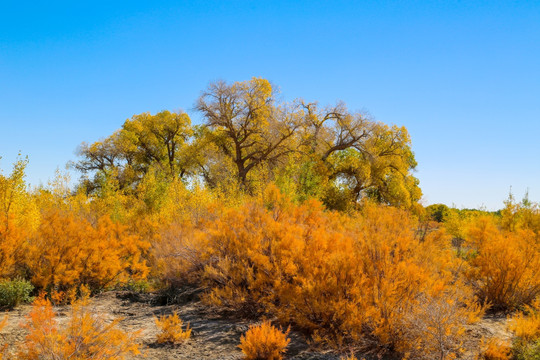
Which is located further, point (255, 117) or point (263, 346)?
point (255, 117)

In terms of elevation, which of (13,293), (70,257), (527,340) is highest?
(70,257)

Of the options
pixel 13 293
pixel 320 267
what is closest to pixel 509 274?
A: pixel 320 267

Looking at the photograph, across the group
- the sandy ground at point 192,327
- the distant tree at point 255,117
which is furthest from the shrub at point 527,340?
the distant tree at point 255,117

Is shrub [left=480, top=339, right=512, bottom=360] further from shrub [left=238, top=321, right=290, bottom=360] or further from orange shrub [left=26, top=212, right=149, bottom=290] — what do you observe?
orange shrub [left=26, top=212, right=149, bottom=290]

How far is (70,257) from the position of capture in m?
8.20

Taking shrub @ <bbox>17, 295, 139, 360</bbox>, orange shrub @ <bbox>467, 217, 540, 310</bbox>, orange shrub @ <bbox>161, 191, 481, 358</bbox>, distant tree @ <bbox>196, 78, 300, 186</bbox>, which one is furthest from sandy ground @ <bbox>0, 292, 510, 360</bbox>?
distant tree @ <bbox>196, 78, 300, 186</bbox>

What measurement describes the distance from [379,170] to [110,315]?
28.9m

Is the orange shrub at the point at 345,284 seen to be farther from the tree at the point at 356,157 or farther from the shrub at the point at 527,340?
the tree at the point at 356,157

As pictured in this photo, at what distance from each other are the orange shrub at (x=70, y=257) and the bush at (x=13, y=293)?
1.23 ft

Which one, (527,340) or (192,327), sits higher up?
(192,327)

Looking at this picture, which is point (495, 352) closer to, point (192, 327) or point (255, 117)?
point (192, 327)

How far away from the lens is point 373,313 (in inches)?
191

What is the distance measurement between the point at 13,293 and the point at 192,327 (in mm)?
3824

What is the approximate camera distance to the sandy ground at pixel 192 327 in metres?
5.06
